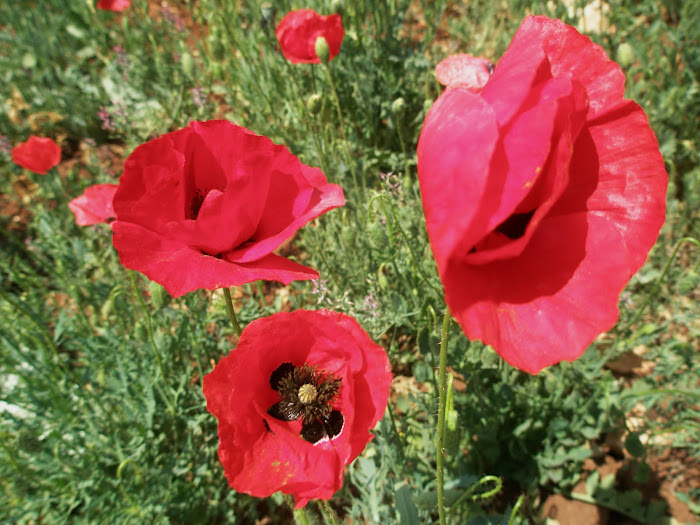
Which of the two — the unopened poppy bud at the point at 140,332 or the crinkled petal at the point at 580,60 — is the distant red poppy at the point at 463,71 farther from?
the unopened poppy bud at the point at 140,332

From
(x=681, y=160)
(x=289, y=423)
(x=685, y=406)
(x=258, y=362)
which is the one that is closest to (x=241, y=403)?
(x=258, y=362)

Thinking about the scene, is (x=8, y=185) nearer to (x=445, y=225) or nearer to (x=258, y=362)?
(x=258, y=362)

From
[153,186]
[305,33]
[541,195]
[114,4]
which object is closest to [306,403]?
[153,186]

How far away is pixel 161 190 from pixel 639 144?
2.58 feet

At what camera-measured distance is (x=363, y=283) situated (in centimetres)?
232

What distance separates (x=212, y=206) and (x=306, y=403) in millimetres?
465

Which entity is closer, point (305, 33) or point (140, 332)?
point (140, 332)

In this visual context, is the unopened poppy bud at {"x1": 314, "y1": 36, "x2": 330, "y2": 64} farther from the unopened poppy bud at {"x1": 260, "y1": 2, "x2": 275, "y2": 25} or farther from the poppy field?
the unopened poppy bud at {"x1": 260, "y1": 2, "x2": 275, "y2": 25}

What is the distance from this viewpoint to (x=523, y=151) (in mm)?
628

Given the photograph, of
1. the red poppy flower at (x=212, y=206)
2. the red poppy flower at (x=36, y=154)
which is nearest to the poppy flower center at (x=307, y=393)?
the red poppy flower at (x=212, y=206)

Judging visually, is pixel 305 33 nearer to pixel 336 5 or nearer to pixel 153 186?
pixel 336 5

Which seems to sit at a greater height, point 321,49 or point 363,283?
point 321,49

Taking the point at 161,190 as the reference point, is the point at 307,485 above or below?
below

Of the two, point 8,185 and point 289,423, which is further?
point 8,185
